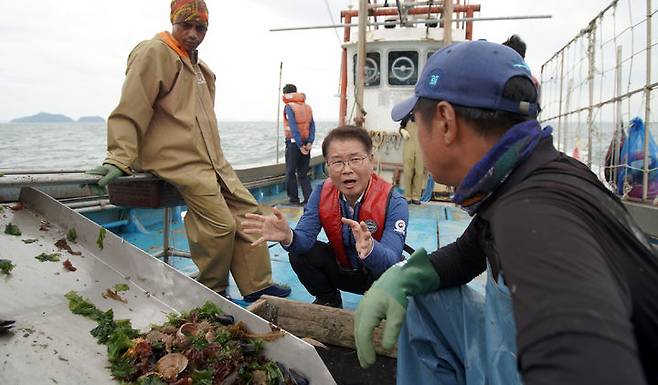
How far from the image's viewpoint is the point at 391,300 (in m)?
1.56

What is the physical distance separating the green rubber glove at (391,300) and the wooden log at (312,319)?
0.76 metres

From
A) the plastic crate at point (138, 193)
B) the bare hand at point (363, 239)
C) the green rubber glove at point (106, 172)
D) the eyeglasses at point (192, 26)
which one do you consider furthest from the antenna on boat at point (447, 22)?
the green rubber glove at point (106, 172)

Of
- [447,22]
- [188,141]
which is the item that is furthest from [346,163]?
[447,22]

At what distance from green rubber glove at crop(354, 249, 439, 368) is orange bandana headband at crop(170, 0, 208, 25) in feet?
6.86

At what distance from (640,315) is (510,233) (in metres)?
0.34

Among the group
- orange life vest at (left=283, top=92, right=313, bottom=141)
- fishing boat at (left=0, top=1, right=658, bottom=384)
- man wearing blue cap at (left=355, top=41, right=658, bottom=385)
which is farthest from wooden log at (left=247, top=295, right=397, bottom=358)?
orange life vest at (left=283, top=92, right=313, bottom=141)

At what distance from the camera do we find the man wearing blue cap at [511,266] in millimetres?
704

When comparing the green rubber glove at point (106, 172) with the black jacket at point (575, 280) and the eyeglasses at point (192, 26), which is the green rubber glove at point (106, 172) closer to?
the eyeglasses at point (192, 26)

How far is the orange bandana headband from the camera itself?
2744 mm

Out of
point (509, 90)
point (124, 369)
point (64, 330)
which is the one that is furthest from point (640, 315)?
point (64, 330)

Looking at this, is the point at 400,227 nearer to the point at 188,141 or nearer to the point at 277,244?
the point at 188,141

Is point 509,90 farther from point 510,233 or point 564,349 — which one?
point 564,349

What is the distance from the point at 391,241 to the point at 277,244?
2435 millimetres

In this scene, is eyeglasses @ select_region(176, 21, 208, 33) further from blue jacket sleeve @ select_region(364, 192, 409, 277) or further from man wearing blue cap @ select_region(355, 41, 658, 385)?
man wearing blue cap @ select_region(355, 41, 658, 385)
